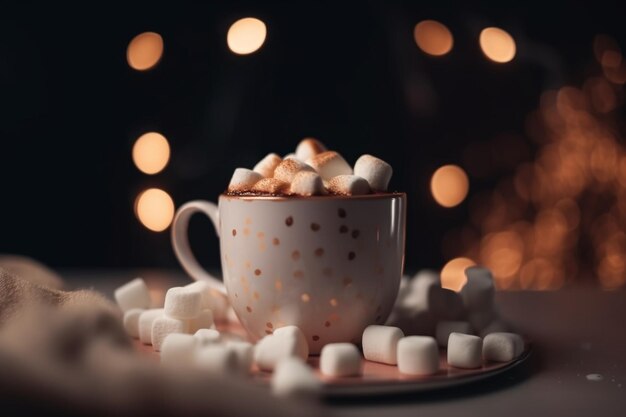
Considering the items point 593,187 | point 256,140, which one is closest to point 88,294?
point 256,140

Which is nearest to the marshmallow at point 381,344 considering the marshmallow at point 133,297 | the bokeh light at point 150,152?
the marshmallow at point 133,297

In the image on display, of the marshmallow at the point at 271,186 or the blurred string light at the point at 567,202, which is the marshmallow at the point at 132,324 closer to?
the marshmallow at the point at 271,186

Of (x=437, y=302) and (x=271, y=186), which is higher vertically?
(x=271, y=186)

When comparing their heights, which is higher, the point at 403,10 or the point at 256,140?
the point at 403,10

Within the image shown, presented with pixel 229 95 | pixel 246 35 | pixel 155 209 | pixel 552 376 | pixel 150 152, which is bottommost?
pixel 552 376

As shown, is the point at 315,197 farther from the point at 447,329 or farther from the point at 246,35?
the point at 246,35

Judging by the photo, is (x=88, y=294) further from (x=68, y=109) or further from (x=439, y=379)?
(x=68, y=109)

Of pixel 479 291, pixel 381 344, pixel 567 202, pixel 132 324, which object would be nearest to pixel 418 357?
pixel 381 344
